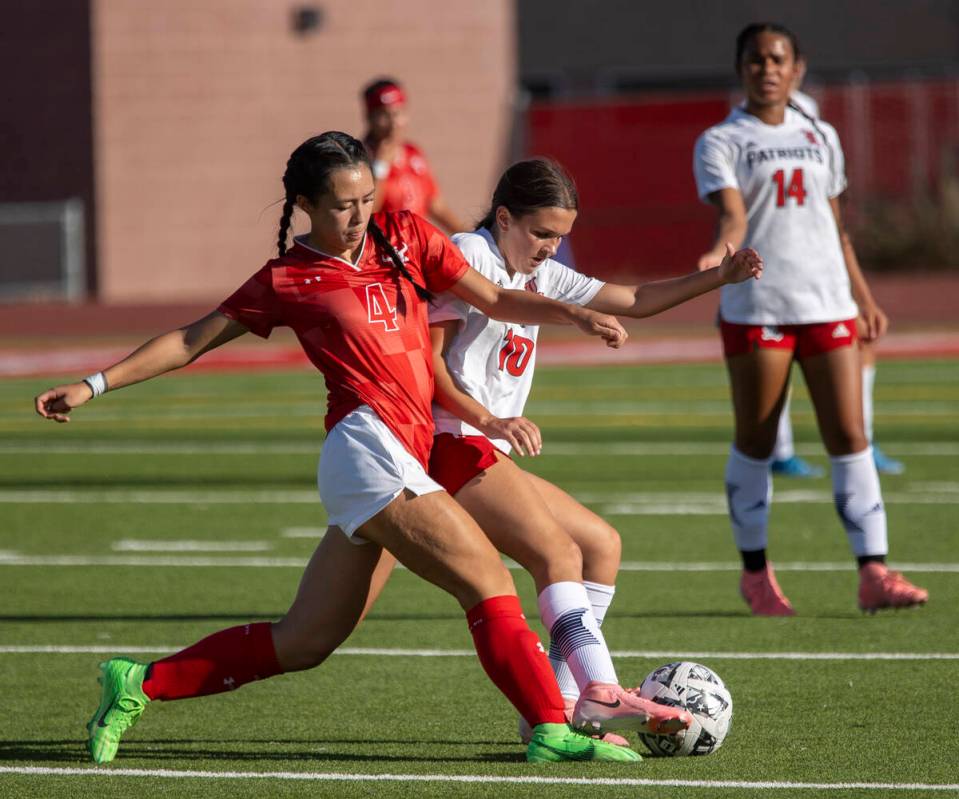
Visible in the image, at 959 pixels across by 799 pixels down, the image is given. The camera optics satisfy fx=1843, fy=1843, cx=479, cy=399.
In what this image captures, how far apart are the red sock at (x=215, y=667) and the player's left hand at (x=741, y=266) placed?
175 centimetres

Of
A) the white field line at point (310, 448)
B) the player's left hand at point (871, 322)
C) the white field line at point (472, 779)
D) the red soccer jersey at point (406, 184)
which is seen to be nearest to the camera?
the white field line at point (472, 779)

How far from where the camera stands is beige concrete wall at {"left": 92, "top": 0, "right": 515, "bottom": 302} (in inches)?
1152

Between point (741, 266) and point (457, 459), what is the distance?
1.05 metres

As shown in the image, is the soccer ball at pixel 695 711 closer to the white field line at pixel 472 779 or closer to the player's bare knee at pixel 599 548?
A: the white field line at pixel 472 779

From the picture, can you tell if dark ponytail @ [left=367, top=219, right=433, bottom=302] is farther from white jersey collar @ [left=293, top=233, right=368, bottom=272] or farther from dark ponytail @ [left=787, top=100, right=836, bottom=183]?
dark ponytail @ [left=787, top=100, right=836, bottom=183]

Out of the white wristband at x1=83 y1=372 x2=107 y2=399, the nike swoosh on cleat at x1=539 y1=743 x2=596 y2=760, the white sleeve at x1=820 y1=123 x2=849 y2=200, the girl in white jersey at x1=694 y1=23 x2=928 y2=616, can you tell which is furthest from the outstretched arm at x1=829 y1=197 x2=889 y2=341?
the white wristband at x1=83 y1=372 x2=107 y2=399

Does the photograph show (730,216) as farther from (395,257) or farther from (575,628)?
(575,628)

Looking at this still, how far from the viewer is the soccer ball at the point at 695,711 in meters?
5.52

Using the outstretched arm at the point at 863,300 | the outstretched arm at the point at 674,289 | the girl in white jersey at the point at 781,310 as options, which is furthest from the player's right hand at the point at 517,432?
the outstretched arm at the point at 863,300

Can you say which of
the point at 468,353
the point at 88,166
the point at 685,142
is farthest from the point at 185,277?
the point at 468,353

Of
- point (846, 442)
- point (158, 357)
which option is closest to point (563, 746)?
point (158, 357)

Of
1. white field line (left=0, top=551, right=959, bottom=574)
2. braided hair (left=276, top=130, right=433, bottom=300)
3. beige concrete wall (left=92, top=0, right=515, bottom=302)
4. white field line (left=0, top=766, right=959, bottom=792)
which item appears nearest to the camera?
white field line (left=0, top=766, right=959, bottom=792)

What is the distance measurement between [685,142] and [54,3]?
10320 mm

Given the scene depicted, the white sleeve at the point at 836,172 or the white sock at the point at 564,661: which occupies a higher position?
the white sleeve at the point at 836,172
